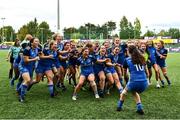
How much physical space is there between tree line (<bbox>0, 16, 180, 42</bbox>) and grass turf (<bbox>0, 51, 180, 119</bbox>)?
83.7m

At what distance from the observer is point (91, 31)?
125000 mm

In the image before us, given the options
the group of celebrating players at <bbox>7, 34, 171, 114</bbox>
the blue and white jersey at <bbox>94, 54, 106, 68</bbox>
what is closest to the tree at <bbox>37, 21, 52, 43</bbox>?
the group of celebrating players at <bbox>7, 34, 171, 114</bbox>

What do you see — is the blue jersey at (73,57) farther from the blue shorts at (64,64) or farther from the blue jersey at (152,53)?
the blue jersey at (152,53)

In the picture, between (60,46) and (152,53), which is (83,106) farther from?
(152,53)

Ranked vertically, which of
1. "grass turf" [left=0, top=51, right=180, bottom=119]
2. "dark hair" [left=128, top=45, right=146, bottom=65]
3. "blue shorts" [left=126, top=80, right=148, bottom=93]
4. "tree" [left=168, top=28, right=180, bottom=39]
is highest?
"tree" [left=168, top=28, right=180, bottom=39]

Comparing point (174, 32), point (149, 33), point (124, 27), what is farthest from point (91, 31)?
point (174, 32)

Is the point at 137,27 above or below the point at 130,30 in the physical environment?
above

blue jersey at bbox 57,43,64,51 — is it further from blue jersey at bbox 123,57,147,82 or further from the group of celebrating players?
blue jersey at bbox 123,57,147,82

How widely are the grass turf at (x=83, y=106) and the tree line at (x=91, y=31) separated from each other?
83.7 metres

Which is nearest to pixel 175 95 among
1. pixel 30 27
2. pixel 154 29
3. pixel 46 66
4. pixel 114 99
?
pixel 114 99

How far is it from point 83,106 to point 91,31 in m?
115

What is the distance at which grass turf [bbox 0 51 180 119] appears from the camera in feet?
31.9

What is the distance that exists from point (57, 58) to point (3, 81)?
4481mm

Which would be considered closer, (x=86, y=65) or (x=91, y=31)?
(x=86, y=65)
